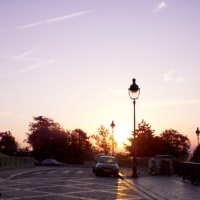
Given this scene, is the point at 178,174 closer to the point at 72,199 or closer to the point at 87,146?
the point at 72,199

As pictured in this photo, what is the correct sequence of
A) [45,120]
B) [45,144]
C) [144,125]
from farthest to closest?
1. [45,120]
2. [45,144]
3. [144,125]

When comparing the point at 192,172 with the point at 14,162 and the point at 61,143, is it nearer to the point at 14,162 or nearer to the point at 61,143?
the point at 14,162

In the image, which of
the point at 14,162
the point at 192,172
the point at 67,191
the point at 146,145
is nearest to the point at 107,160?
the point at 192,172

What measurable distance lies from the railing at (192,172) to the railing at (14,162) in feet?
63.3

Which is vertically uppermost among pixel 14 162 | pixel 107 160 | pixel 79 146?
pixel 79 146

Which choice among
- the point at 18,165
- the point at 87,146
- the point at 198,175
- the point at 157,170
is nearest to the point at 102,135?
the point at 87,146

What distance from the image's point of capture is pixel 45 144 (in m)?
82.9

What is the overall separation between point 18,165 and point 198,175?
2592 cm

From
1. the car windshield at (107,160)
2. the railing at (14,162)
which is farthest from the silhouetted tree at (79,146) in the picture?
the car windshield at (107,160)

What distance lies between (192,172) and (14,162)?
24.0 metres

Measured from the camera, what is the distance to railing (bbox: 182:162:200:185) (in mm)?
17562

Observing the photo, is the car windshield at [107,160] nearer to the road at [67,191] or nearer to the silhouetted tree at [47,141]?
the road at [67,191]

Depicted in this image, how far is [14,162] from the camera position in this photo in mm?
37969

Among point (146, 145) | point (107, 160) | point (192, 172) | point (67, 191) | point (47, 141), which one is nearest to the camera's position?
point (67, 191)
